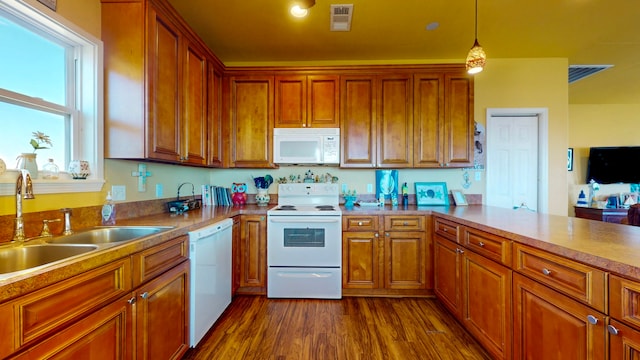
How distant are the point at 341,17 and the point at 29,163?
2.44 metres

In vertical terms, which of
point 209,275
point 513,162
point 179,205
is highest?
point 513,162

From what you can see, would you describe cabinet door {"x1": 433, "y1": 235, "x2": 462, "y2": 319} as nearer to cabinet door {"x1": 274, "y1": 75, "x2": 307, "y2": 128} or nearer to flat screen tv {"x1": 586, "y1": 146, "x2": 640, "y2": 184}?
cabinet door {"x1": 274, "y1": 75, "x2": 307, "y2": 128}

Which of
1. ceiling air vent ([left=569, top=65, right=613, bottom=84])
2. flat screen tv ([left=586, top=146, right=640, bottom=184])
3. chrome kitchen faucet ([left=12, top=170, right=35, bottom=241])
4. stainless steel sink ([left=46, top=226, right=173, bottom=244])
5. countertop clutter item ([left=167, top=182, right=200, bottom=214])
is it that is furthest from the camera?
flat screen tv ([left=586, top=146, right=640, bottom=184])

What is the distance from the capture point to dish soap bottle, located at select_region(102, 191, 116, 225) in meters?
1.74

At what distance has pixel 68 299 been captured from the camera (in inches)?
37.1

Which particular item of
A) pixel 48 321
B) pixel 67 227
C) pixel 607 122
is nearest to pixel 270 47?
pixel 67 227

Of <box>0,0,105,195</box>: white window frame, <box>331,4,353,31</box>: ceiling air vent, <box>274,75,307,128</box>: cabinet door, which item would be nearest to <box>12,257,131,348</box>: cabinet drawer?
<box>0,0,105,195</box>: white window frame

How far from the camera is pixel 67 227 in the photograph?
147 centimetres

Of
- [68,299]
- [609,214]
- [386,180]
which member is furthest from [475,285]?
[609,214]

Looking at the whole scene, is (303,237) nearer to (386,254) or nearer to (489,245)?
(386,254)

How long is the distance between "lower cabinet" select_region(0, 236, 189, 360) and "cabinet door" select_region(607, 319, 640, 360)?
2.00 m

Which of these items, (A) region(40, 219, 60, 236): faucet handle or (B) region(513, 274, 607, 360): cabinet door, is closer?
(B) region(513, 274, 607, 360): cabinet door

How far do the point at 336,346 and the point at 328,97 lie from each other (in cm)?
241

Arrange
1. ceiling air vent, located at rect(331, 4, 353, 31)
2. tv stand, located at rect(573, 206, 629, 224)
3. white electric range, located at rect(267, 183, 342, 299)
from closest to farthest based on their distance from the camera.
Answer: ceiling air vent, located at rect(331, 4, 353, 31)
white electric range, located at rect(267, 183, 342, 299)
tv stand, located at rect(573, 206, 629, 224)
